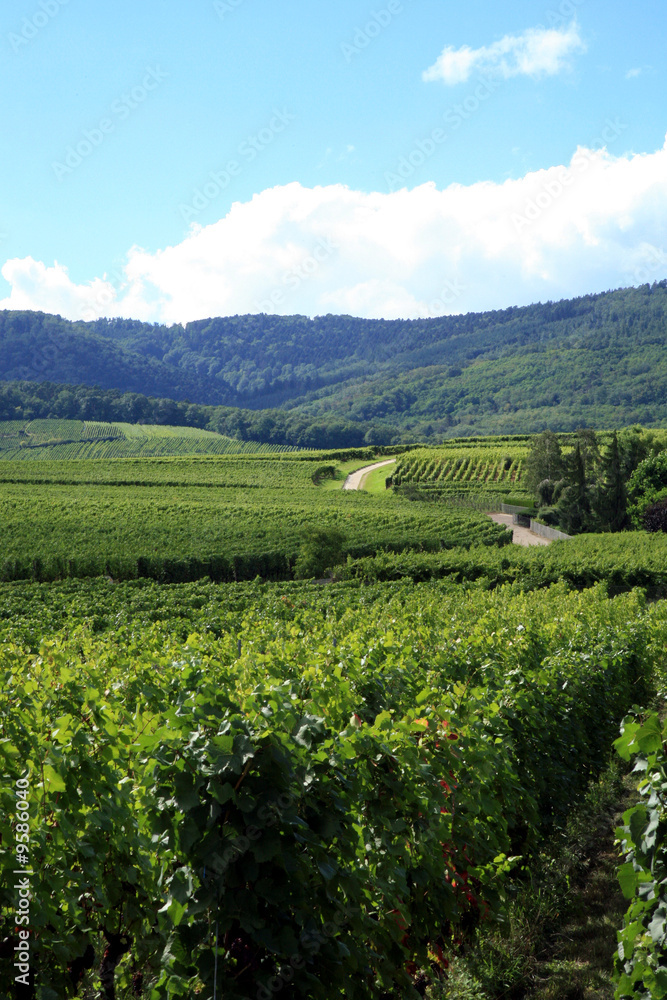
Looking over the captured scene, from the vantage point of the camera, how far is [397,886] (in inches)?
166

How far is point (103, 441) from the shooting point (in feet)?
385

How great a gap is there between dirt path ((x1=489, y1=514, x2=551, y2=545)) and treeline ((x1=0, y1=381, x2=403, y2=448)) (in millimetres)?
76752

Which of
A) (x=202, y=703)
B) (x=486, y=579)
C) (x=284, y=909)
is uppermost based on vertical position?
(x=202, y=703)

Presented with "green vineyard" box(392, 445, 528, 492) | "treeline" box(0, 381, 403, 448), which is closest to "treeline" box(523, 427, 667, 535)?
"green vineyard" box(392, 445, 528, 492)

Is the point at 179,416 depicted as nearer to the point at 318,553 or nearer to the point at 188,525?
the point at 188,525

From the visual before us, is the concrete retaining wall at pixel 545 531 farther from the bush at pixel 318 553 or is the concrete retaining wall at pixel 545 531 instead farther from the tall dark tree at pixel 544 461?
the bush at pixel 318 553

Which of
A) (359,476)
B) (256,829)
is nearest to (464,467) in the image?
(359,476)

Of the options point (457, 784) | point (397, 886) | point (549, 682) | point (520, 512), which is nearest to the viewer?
point (397, 886)

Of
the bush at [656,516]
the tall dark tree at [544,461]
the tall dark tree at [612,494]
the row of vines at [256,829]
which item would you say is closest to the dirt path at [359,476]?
the tall dark tree at [544,461]

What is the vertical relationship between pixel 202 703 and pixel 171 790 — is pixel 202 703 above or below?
above

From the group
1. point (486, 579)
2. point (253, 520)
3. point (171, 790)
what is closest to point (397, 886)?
point (171, 790)

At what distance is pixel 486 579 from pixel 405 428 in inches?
6556

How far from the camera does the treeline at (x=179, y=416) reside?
13618 cm

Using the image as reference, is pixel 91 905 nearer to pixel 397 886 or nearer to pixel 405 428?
pixel 397 886
